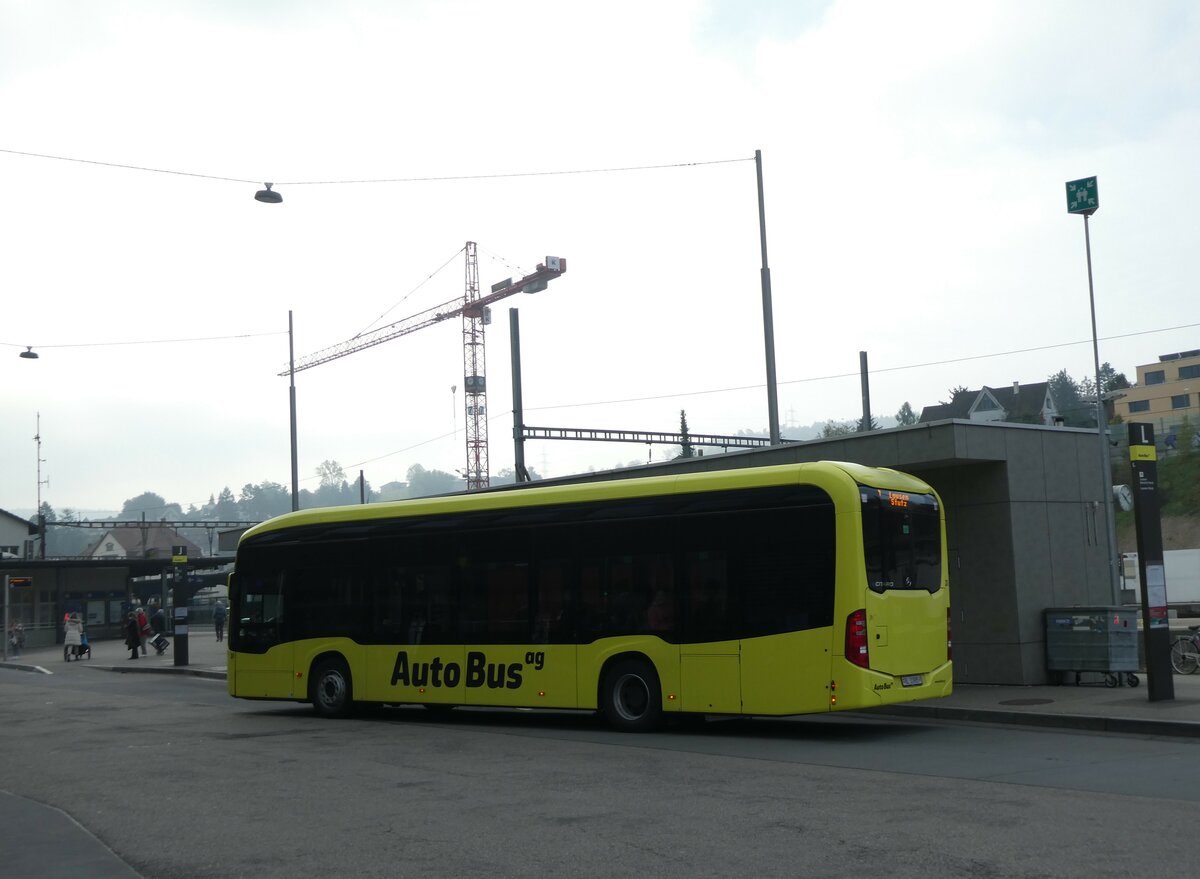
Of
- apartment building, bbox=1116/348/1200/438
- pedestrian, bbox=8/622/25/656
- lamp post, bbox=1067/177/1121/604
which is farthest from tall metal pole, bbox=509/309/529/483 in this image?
apartment building, bbox=1116/348/1200/438

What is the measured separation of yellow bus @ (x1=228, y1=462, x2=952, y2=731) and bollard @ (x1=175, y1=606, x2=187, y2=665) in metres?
16.7

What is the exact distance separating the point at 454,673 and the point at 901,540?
20.6ft

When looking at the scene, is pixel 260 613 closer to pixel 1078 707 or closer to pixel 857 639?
pixel 857 639

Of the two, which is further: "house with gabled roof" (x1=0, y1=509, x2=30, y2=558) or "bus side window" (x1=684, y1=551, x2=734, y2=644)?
"house with gabled roof" (x1=0, y1=509, x2=30, y2=558)

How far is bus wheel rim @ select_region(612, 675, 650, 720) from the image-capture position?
602 inches

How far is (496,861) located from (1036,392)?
111 m

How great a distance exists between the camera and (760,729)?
15.7 metres

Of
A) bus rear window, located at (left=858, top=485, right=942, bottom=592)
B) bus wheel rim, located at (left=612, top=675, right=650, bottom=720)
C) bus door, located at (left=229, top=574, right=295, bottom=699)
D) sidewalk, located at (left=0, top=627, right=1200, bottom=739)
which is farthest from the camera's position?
bus door, located at (left=229, top=574, right=295, bottom=699)

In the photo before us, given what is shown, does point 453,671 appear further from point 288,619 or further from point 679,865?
point 679,865

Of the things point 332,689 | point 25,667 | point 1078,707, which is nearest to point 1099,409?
point 1078,707

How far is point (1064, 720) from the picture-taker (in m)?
14.6

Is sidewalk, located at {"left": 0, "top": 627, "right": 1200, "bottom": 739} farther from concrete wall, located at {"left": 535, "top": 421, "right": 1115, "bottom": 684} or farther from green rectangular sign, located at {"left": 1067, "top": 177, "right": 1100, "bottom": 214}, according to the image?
green rectangular sign, located at {"left": 1067, "top": 177, "right": 1100, "bottom": 214}

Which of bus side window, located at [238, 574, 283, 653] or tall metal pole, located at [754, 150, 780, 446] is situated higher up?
tall metal pole, located at [754, 150, 780, 446]

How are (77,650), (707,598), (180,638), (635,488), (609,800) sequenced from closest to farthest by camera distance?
1. (609,800)
2. (707,598)
3. (635,488)
4. (180,638)
5. (77,650)
